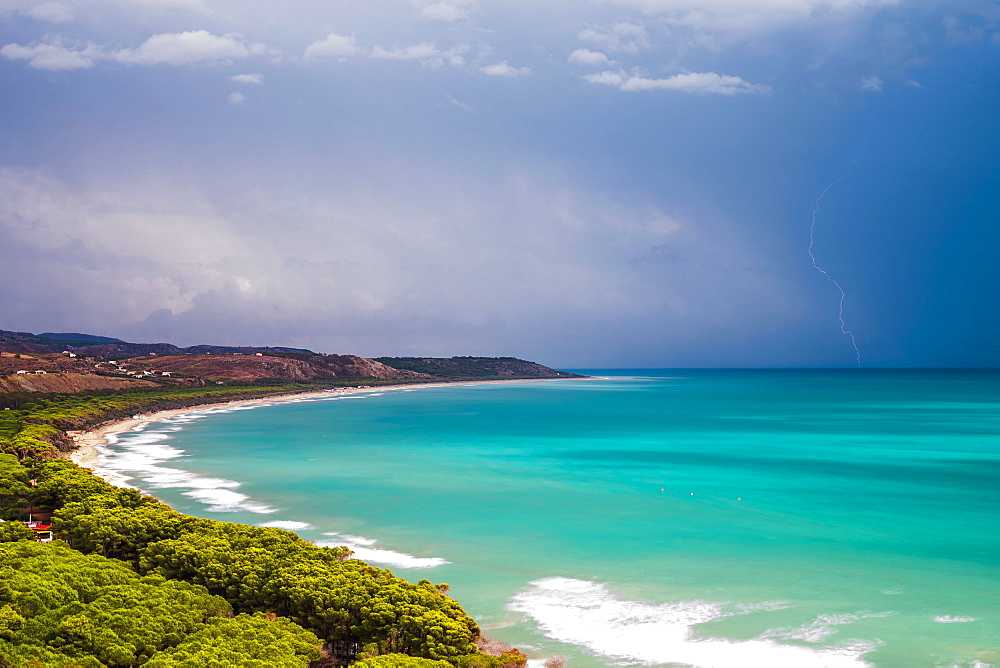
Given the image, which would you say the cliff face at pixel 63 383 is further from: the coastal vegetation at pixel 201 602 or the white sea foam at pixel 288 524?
the coastal vegetation at pixel 201 602

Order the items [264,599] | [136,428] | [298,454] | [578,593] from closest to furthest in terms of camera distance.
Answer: [264,599] → [578,593] → [298,454] → [136,428]

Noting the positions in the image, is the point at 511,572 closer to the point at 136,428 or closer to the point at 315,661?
the point at 315,661

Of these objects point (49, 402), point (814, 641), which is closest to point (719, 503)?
point (814, 641)

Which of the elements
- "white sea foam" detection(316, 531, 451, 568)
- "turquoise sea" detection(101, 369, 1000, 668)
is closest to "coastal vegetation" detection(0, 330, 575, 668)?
"white sea foam" detection(316, 531, 451, 568)

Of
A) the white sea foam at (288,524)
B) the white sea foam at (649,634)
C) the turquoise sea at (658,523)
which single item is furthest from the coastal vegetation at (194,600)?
the white sea foam at (288,524)

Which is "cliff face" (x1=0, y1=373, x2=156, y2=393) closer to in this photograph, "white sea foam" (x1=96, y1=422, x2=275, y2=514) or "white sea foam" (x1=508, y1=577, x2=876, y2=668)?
"white sea foam" (x1=96, y1=422, x2=275, y2=514)
